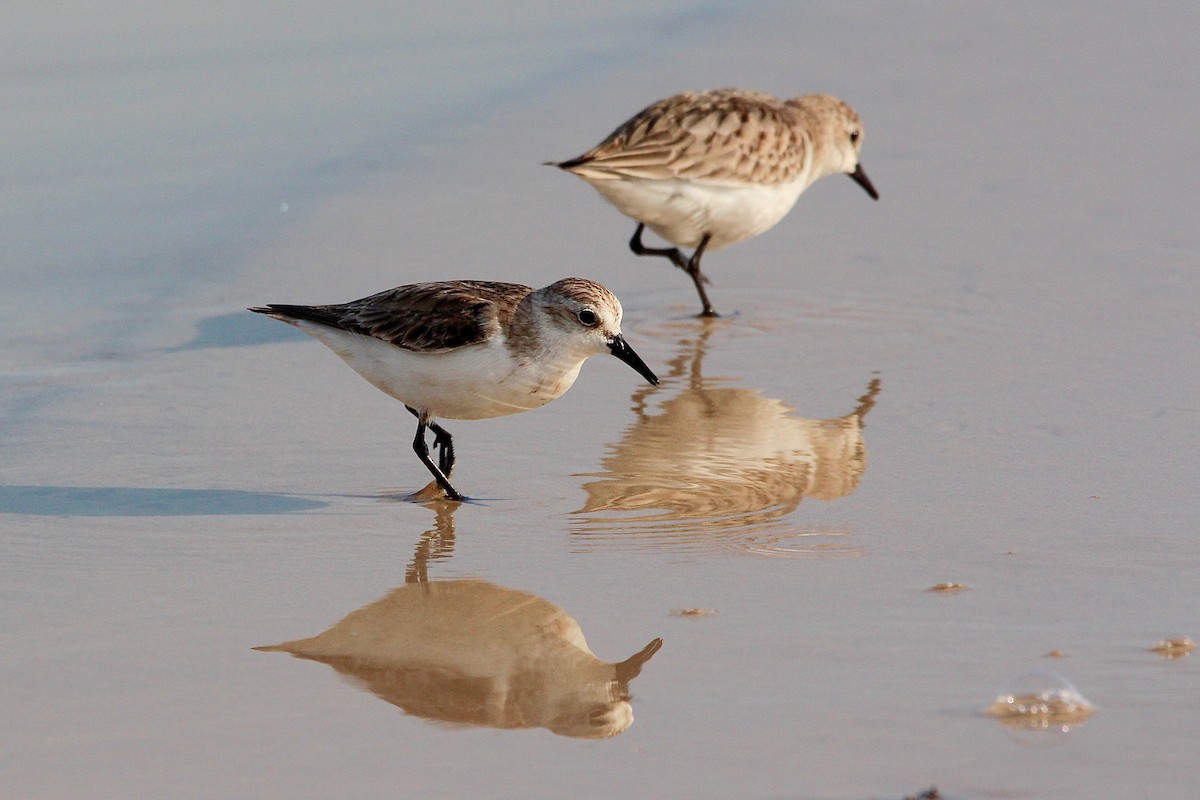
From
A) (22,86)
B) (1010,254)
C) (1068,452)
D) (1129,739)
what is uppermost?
(22,86)

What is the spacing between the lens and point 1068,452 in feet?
19.8

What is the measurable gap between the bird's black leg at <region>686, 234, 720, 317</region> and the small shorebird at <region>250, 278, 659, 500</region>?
266cm

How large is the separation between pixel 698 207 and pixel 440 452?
3.32 metres

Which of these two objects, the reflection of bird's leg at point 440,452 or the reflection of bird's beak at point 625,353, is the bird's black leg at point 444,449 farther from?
the reflection of bird's beak at point 625,353

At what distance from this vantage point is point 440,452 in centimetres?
597

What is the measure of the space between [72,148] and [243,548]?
20.3 ft

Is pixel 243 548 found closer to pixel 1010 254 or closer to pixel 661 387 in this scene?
pixel 661 387

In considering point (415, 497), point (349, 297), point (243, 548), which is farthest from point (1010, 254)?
point (243, 548)

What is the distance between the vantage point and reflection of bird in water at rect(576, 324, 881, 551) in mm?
5508

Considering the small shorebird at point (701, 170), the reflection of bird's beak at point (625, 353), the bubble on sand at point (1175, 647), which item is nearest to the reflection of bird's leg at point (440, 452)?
the reflection of bird's beak at point (625, 353)

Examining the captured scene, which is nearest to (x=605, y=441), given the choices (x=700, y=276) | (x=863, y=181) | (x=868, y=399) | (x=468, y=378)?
(x=468, y=378)

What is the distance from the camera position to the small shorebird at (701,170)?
8.59m

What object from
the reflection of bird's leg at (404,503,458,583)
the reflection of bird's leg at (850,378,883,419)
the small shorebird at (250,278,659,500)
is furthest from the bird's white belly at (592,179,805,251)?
the reflection of bird's leg at (404,503,458,583)

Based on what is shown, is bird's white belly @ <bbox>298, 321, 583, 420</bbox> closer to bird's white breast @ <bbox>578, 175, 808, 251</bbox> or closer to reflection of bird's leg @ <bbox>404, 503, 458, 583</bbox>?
reflection of bird's leg @ <bbox>404, 503, 458, 583</bbox>
